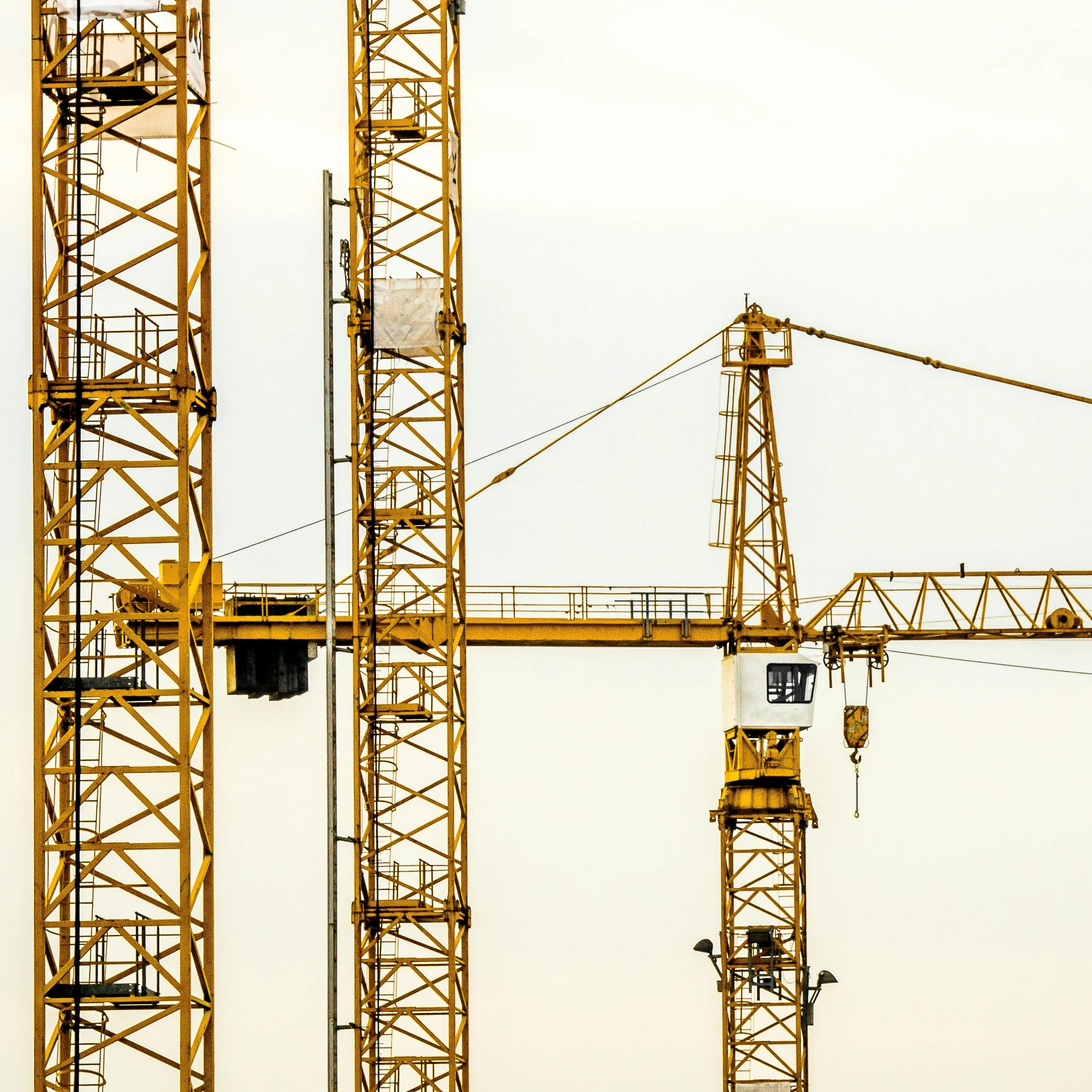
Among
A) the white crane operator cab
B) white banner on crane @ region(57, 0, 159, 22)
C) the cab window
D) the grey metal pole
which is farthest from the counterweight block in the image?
white banner on crane @ region(57, 0, 159, 22)

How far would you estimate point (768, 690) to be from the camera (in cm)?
6706

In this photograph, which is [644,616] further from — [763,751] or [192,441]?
[192,441]

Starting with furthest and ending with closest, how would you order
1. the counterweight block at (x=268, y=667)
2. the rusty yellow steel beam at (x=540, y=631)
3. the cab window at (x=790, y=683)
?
the cab window at (x=790, y=683), the rusty yellow steel beam at (x=540, y=631), the counterweight block at (x=268, y=667)

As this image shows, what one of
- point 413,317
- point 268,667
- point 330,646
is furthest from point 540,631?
point 330,646

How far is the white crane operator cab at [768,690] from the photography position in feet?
219

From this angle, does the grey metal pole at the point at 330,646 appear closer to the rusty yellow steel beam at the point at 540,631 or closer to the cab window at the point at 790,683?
the rusty yellow steel beam at the point at 540,631

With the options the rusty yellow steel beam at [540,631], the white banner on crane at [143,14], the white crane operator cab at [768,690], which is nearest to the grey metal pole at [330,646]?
the white banner on crane at [143,14]

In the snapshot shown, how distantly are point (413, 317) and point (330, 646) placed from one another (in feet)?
56.6

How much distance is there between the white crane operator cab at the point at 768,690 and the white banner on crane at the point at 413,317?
14515 millimetres

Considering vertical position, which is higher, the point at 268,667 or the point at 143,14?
the point at 143,14

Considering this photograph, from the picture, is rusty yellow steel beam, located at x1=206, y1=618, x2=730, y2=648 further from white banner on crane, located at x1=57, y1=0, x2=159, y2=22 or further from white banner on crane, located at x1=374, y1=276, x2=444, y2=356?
white banner on crane, located at x1=57, y1=0, x2=159, y2=22

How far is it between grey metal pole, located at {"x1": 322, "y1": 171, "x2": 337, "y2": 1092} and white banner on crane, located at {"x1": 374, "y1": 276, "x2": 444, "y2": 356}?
12.9 m

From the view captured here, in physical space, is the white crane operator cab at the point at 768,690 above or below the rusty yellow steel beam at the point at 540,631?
below

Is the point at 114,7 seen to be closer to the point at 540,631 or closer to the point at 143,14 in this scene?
the point at 143,14
